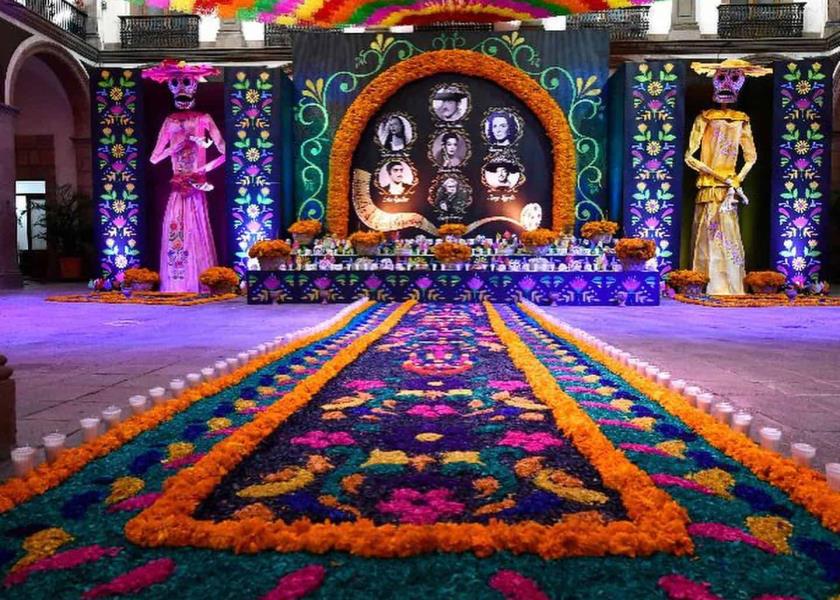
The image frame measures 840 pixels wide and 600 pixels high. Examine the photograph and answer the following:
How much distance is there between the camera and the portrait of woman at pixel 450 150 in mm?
10617

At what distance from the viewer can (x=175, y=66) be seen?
948 cm

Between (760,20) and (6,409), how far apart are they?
1567cm

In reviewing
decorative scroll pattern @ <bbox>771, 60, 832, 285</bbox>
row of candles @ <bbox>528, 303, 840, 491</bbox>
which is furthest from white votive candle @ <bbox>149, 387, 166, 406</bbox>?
decorative scroll pattern @ <bbox>771, 60, 832, 285</bbox>

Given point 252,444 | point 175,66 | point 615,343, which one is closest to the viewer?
point 252,444

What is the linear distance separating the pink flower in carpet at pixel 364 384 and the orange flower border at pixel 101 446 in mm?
526

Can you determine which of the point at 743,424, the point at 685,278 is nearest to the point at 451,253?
the point at 685,278

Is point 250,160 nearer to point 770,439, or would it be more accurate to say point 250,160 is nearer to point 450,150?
point 450,150

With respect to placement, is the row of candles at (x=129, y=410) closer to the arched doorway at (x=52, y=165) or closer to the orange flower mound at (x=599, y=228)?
the orange flower mound at (x=599, y=228)

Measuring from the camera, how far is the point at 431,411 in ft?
8.73

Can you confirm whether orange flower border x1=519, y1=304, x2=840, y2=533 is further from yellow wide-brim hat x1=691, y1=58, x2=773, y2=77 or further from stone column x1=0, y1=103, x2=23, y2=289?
stone column x1=0, y1=103, x2=23, y2=289

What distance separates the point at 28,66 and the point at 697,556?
16.4 meters

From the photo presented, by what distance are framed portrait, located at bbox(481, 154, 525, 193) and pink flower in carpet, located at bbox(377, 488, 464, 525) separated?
9.16 m

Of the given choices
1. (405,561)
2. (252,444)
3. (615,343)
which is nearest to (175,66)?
(615,343)

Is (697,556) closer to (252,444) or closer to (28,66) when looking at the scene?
(252,444)
